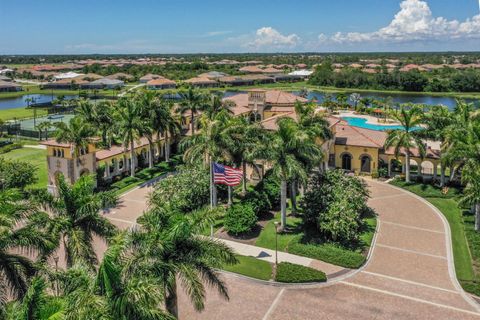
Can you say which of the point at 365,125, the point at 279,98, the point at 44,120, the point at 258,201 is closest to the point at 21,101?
the point at 44,120

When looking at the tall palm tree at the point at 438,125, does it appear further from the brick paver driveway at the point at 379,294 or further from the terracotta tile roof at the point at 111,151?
the terracotta tile roof at the point at 111,151

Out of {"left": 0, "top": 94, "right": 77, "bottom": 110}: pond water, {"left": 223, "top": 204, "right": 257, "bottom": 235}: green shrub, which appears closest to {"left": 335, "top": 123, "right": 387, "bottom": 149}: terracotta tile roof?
{"left": 223, "top": 204, "right": 257, "bottom": 235}: green shrub

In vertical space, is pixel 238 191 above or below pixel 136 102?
below

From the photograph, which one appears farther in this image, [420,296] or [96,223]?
[420,296]

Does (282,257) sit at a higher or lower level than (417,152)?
lower

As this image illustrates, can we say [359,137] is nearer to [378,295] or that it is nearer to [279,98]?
[279,98]

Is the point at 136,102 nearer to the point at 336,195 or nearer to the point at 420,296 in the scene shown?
the point at 336,195

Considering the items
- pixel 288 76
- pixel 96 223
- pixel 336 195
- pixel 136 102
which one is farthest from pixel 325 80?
pixel 96 223
